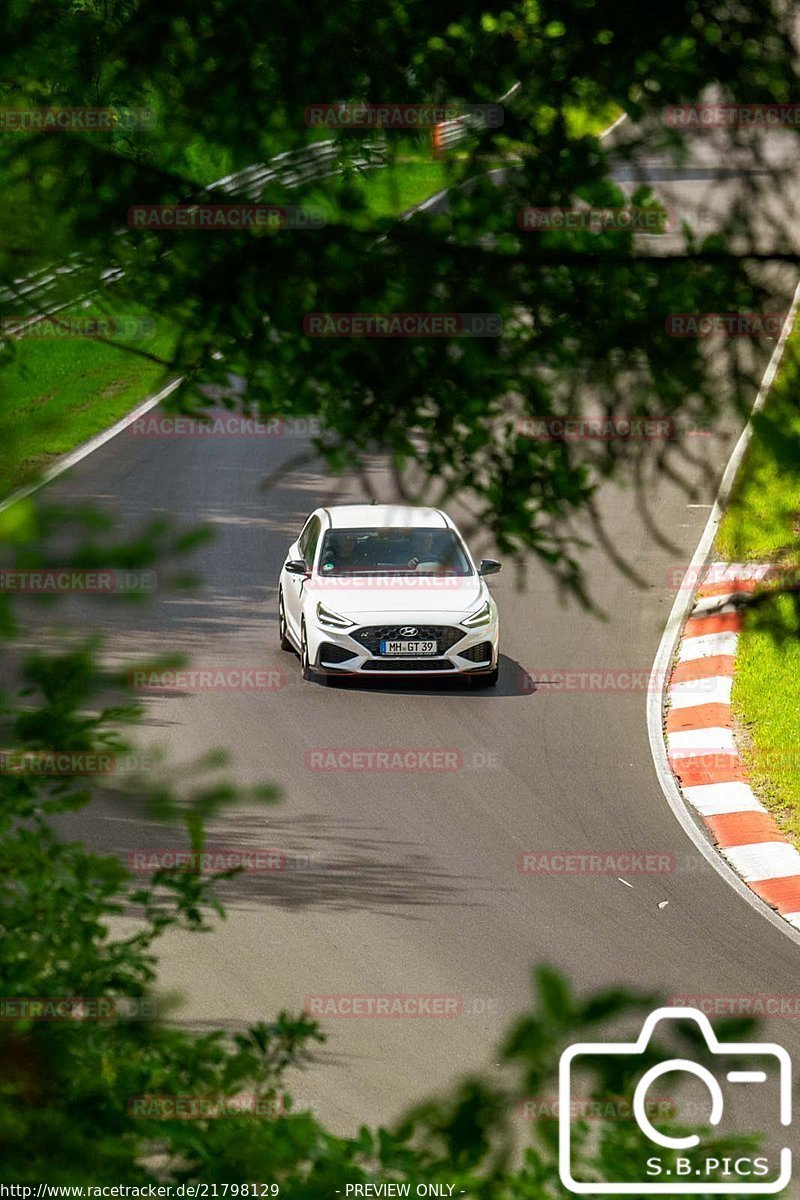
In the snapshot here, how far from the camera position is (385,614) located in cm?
1395

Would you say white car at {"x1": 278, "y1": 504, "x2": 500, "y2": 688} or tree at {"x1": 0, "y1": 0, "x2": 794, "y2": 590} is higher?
tree at {"x1": 0, "y1": 0, "x2": 794, "y2": 590}

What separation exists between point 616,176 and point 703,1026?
1903 mm

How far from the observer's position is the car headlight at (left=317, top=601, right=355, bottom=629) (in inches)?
549

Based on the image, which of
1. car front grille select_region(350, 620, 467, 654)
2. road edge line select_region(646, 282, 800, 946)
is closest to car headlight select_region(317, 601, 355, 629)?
car front grille select_region(350, 620, 467, 654)

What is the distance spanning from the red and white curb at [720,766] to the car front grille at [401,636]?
7.30 feet

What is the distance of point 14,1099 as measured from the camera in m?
2.30

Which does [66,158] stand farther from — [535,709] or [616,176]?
[535,709]

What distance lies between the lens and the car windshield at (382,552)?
14.6m

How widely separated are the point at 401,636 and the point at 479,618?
2.57 feet

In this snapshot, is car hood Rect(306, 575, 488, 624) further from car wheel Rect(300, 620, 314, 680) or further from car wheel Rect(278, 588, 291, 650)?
car wheel Rect(278, 588, 291, 650)

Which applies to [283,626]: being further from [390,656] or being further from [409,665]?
[409,665]

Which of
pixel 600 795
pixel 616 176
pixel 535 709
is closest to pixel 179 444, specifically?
pixel 535 709

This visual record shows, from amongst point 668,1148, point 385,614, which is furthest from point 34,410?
point 385,614

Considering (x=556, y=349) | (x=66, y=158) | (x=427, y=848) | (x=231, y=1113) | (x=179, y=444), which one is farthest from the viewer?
(x=179, y=444)
